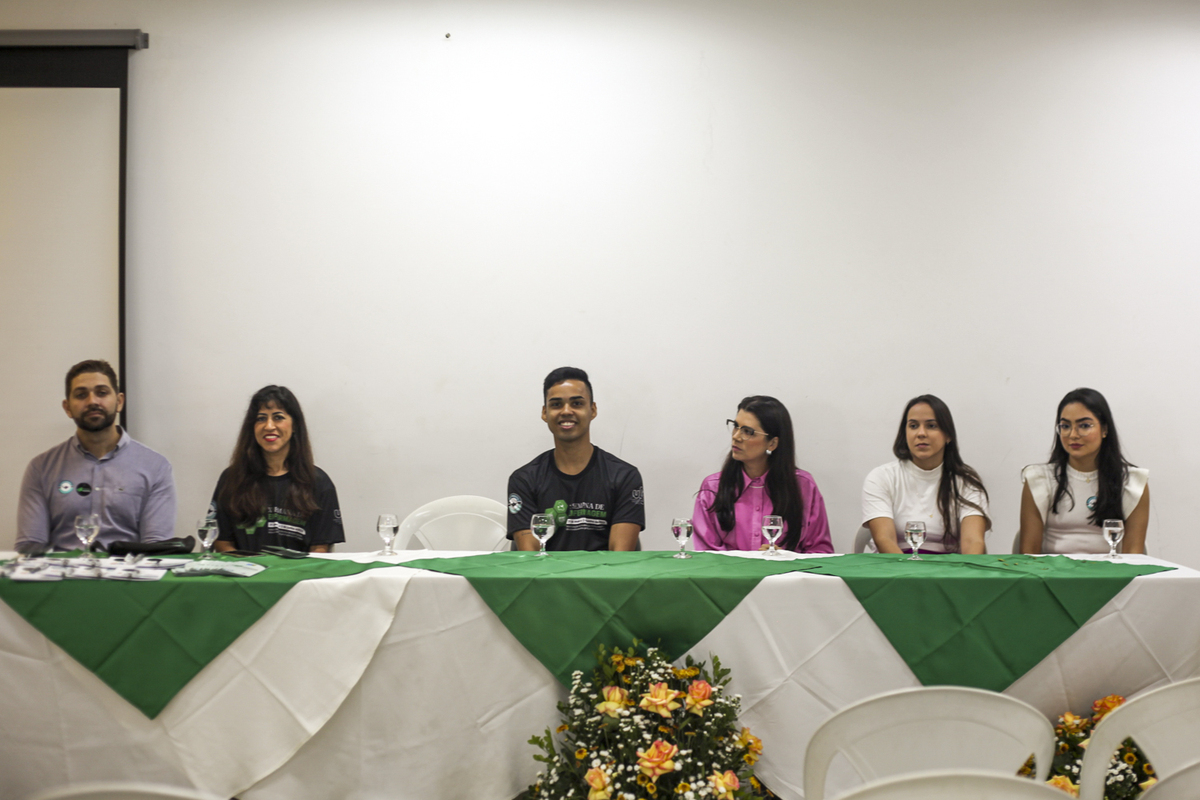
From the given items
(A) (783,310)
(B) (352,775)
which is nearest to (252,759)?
(B) (352,775)

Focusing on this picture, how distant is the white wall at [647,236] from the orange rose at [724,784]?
1955mm

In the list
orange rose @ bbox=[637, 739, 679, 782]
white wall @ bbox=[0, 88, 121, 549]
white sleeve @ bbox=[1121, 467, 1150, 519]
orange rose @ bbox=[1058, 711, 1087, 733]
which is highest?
white wall @ bbox=[0, 88, 121, 549]

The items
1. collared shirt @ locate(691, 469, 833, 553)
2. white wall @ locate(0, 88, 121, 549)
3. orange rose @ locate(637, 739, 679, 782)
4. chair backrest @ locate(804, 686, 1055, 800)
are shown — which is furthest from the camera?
white wall @ locate(0, 88, 121, 549)

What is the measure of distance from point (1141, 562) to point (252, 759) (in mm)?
2527

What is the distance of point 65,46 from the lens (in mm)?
3598

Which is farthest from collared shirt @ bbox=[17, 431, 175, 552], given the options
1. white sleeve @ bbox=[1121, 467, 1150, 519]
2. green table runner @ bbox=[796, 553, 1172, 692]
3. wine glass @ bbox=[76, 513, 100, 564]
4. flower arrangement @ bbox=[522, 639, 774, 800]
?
white sleeve @ bbox=[1121, 467, 1150, 519]

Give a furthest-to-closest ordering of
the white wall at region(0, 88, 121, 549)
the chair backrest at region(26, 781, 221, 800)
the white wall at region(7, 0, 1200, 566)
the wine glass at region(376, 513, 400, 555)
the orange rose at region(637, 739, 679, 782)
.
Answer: the white wall at region(7, 0, 1200, 566)
the white wall at region(0, 88, 121, 549)
the wine glass at region(376, 513, 400, 555)
the orange rose at region(637, 739, 679, 782)
the chair backrest at region(26, 781, 221, 800)

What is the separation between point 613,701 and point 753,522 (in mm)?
1403

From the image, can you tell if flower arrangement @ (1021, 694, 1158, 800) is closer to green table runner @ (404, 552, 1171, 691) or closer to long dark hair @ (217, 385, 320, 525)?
green table runner @ (404, 552, 1171, 691)

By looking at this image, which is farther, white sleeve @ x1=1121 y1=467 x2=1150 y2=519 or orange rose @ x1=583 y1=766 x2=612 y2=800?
white sleeve @ x1=1121 y1=467 x2=1150 y2=519

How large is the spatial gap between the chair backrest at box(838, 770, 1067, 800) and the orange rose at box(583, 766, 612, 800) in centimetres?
90

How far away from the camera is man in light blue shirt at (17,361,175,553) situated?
3.06m

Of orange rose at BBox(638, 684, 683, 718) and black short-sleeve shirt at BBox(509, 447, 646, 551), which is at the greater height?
black short-sleeve shirt at BBox(509, 447, 646, 551)

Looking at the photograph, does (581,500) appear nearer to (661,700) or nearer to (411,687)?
(411,687)
